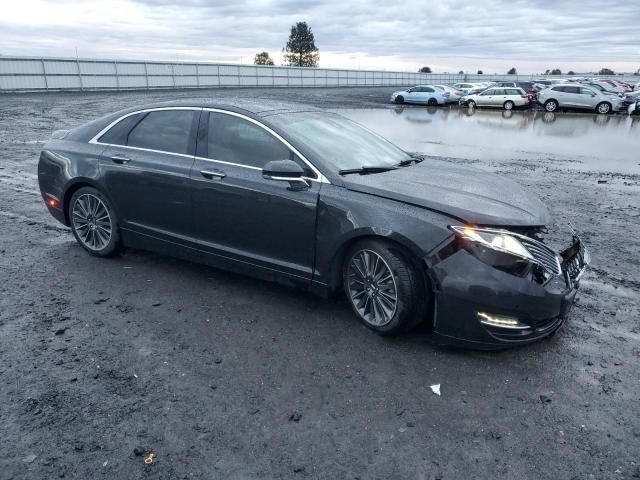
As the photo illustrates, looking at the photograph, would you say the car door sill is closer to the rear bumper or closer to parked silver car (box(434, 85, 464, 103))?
the rear bumper

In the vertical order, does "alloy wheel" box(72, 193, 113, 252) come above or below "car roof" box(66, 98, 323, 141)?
below

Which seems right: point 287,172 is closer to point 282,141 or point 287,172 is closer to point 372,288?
point 282,141

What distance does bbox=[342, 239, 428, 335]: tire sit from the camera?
12.0 ft

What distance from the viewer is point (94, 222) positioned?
215 inches

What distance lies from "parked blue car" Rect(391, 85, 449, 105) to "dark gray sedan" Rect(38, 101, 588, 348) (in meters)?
32.0

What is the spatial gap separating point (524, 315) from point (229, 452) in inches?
82.5

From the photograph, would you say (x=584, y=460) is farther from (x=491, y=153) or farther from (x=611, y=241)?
(x=491, y=153)

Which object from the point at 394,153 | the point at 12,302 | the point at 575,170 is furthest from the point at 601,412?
the point at 575,170

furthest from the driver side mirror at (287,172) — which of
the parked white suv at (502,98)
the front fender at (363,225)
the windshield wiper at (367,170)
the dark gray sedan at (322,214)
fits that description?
the parked white suv at (502,98)

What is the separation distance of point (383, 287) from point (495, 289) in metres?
0.81

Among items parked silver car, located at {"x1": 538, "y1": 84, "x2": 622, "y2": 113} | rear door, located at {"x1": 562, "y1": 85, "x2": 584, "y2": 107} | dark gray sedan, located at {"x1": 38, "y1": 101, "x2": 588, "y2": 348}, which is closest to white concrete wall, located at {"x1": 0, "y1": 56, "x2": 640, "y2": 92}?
parked silver car, located at {"x1": 538, "y1": 84, "x2": 622, "y2": 113}

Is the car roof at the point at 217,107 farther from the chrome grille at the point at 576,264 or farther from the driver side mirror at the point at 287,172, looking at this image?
the chrome grille at the point at 576,264

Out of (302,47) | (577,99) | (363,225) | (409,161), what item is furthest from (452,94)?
(302,47)

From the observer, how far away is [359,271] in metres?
3.92
